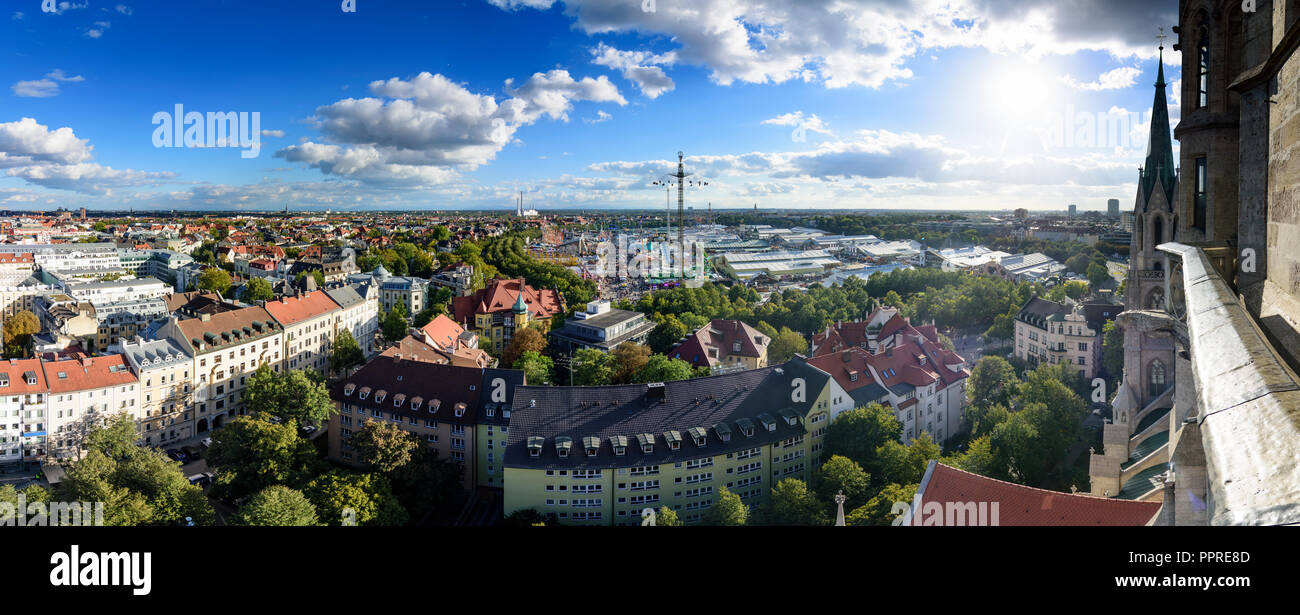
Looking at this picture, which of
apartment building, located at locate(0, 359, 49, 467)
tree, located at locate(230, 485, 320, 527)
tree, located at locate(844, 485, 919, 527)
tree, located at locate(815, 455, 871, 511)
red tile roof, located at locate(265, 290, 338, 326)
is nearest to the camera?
tree, located at locate(844, 485, 919, 527)

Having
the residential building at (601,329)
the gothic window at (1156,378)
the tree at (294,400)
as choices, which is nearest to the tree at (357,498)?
the tree at (294,400)

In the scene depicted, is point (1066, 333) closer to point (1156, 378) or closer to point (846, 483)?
point (1156, 378)

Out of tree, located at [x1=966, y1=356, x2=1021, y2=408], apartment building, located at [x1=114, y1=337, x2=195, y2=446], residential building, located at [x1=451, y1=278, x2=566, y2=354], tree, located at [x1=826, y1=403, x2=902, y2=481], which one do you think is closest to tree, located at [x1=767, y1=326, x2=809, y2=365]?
tree, located at [x1=966, y1=356, x2=1021, y2=408]

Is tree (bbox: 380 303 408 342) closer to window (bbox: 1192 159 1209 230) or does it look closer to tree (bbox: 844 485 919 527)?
tree (bbox: 844 485 919 527)

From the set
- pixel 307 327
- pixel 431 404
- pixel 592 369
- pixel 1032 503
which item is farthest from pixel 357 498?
pixel 307 327

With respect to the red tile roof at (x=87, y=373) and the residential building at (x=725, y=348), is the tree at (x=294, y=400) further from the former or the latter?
the residential building at (x=725, y=348)

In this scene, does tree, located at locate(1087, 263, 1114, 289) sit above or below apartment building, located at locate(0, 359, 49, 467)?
above

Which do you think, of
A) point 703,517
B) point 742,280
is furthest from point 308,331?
point 742,280
